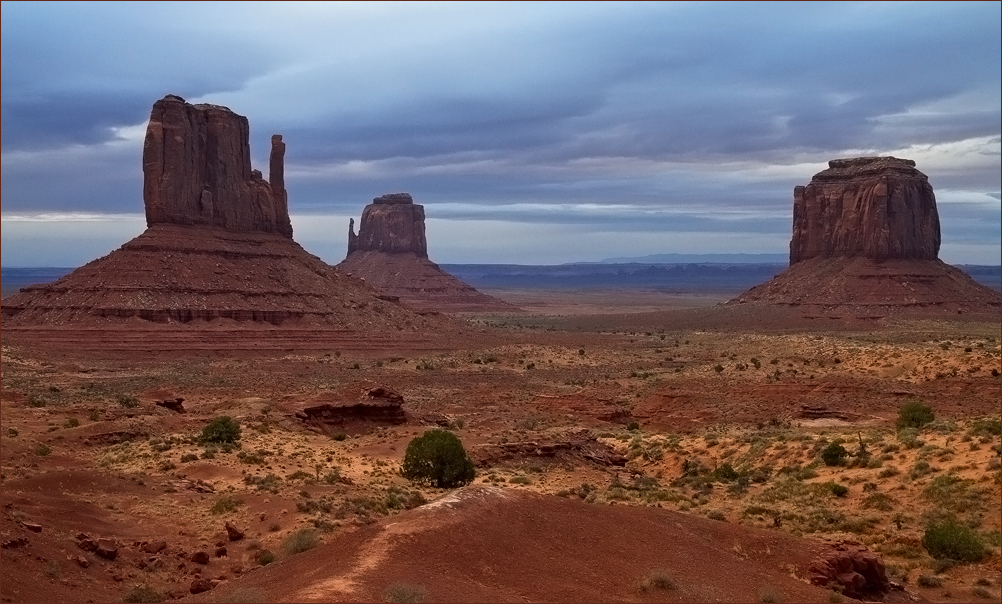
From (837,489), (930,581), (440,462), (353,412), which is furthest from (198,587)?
(353,412)

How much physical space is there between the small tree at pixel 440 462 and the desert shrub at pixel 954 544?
11980 millimetres

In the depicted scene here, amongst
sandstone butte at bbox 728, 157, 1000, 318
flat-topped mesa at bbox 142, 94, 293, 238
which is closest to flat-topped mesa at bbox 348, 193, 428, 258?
sandstone butte at bbox 728, 157, 1000, 318

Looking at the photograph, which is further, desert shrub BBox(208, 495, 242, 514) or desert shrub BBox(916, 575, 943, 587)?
desert shrub BBox(208, 495, 242, 514)

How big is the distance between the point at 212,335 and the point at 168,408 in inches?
1481

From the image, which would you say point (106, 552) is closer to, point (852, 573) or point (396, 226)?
point (852, 573)

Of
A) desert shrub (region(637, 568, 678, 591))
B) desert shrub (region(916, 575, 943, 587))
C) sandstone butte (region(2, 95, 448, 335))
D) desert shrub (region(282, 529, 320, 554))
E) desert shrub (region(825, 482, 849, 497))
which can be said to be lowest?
desert shrub (region(916, 575, 943, 587))

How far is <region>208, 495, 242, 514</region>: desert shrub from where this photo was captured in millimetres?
20922

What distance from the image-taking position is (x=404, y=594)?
11961 millimetres

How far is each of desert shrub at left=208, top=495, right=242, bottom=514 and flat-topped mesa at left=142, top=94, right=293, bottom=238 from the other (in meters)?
69.1

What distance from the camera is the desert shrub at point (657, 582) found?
14.3 meters

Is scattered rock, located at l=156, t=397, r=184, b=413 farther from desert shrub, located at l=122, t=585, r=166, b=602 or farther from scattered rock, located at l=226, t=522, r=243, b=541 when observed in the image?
desert shrub, located at l=122, t=585, r=166, b=602

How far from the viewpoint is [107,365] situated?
2502 inches

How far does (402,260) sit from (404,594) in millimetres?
171620

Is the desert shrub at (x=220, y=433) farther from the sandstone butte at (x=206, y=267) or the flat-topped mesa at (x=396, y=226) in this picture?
the flat-topped mesa at (x=396, y=226)
